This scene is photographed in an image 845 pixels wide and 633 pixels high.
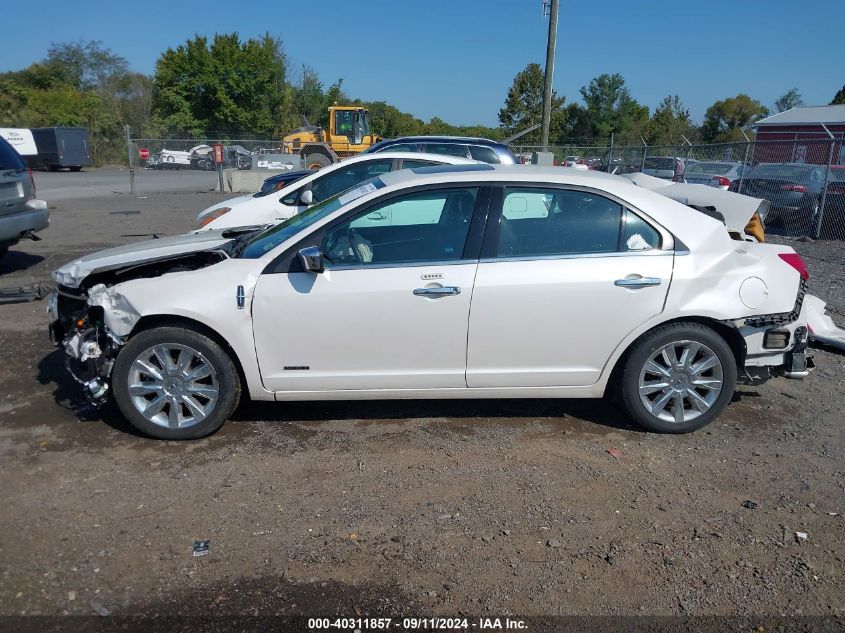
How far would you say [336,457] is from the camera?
4.23 meters

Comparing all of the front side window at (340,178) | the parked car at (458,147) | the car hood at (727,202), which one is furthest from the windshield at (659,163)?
the car hood at (727,202)

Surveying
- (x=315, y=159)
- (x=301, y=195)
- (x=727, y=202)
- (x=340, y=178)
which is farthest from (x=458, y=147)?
(x=315, y=159)

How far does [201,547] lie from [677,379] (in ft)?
10.1

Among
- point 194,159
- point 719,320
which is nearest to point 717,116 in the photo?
point 194,159

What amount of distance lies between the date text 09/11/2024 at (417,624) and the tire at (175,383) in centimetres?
190

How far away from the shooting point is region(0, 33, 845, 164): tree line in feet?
155

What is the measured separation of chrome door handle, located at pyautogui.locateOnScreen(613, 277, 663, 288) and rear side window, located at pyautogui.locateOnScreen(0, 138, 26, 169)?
28.1 feet

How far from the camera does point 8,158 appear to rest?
931cm

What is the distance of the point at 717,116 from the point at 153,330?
2371 inches

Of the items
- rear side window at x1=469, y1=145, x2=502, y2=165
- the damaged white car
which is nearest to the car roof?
rear side window at x1=469, y1=145, x2=502, y2=165

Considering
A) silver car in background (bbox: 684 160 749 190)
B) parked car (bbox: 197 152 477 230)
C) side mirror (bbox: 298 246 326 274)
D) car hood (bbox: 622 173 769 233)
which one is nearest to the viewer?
side mirror (bbox: 298 246 326 274)

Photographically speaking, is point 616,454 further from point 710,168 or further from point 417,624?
point 710,168

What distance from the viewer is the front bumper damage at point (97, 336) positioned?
14.1 feet

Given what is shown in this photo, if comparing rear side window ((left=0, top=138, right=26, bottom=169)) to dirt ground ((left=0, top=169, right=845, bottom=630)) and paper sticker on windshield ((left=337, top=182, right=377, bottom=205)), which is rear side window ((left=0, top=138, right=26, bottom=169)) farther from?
paper sticker on windshield ((left=337, top=182, right=377, bottom=205))
